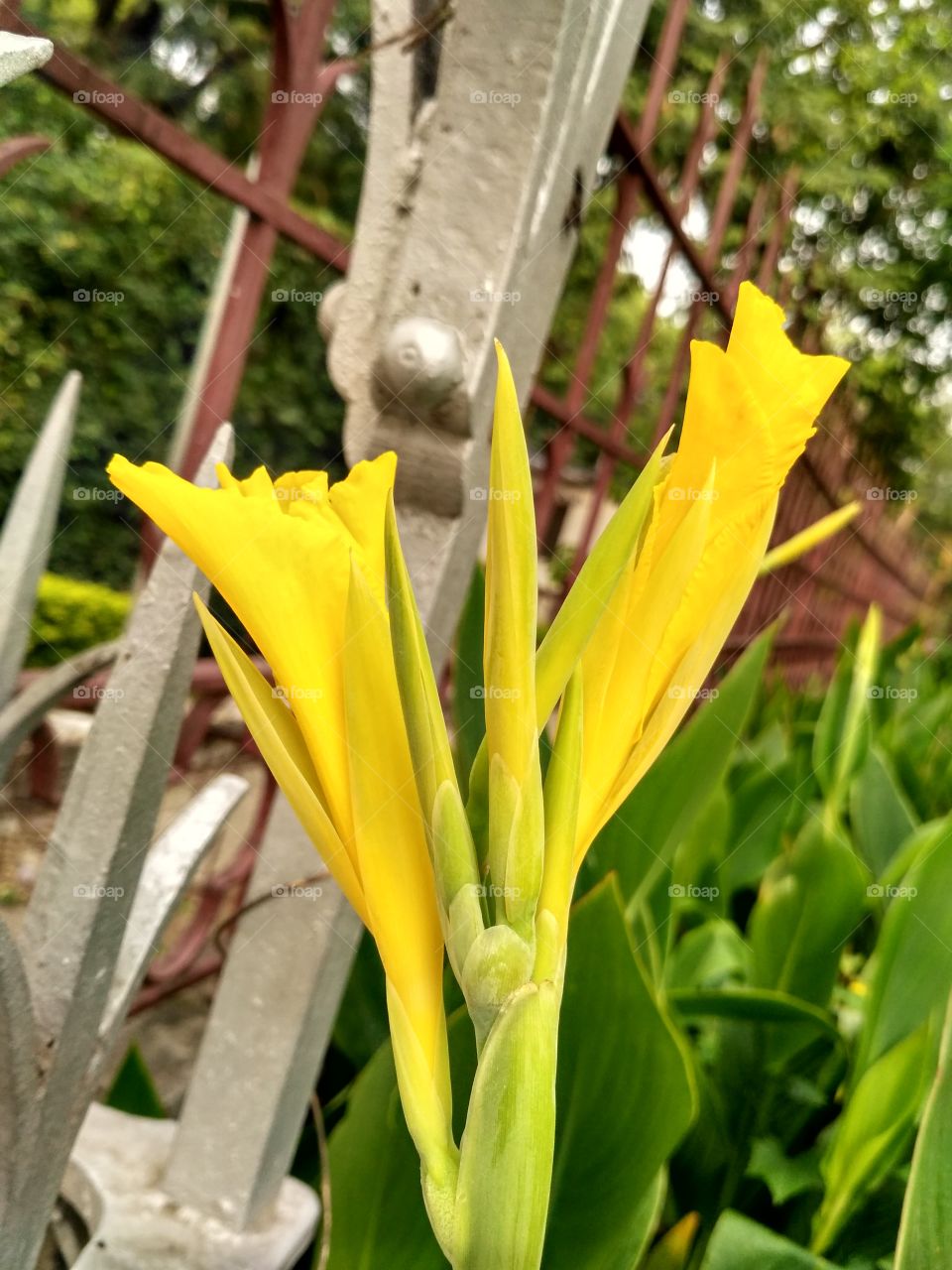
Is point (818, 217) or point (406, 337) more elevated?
point (818, 217)

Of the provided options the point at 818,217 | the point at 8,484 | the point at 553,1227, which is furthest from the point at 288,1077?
the point at 8,484

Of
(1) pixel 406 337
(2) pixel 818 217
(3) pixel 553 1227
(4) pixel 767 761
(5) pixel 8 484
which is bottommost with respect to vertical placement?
(3) pixel 553 1227

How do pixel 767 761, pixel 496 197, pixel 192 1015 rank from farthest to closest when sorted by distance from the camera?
pixel 192 1015
pixel 767 761
pixel 496 197

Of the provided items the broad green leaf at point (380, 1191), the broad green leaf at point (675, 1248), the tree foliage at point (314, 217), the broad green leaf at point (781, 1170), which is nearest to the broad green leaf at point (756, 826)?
the broad green leaf at point (781, 1170)

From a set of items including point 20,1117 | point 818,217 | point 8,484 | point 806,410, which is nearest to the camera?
point 806,410

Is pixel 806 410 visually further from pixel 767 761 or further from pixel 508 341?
pixel 767 761

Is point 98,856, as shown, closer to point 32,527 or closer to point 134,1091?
point 32,527
